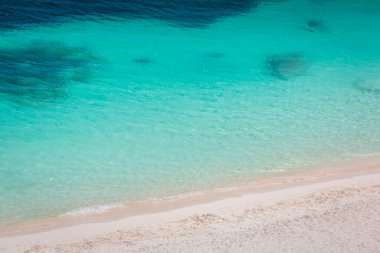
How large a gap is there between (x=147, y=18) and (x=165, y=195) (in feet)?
37.9

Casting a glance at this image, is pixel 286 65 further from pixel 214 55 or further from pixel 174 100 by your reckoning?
pixel 174 100

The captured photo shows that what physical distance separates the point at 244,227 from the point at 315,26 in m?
14.1

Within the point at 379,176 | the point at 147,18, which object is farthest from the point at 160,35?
the point at 379,176

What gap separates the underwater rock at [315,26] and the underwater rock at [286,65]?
8.94 ft

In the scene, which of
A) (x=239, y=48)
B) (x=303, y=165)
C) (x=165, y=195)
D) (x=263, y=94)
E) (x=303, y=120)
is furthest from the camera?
(x=239, y=48)

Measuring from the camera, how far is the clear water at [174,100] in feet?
44.9

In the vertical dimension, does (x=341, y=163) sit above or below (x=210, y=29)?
below

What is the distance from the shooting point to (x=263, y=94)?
57.8ft

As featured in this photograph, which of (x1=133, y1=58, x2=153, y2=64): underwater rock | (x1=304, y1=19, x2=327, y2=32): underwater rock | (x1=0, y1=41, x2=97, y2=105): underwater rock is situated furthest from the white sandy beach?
(x1=304, y1=19, x2=327, y2=32): underwater rock

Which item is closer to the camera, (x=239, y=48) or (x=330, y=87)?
(x=330, y=87)

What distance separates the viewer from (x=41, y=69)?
61.0ft

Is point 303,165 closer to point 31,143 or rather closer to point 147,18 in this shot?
point 31,143

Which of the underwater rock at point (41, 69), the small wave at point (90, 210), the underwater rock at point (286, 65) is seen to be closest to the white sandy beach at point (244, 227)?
the small wave at point (90, 210)

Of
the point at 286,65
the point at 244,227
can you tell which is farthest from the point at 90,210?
the point at 286,65
